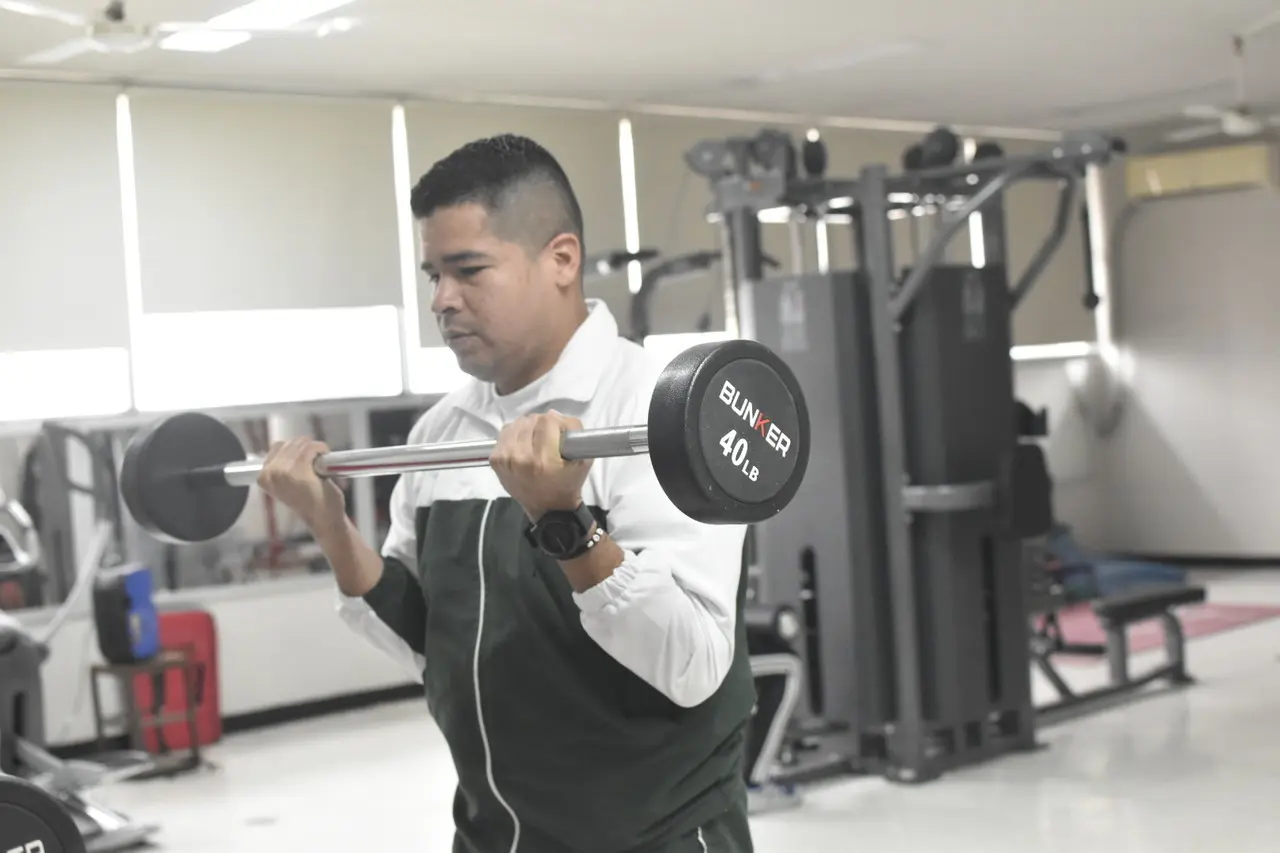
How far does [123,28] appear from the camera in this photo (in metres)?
4.99

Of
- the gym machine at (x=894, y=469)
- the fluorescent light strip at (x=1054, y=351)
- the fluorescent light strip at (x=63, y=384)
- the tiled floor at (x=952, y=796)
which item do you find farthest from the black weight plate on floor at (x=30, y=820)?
the fluorescent light strip at (x=1054, y=351)

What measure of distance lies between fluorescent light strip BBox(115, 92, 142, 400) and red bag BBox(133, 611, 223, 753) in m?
1.05

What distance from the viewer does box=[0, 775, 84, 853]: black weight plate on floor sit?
1.23 meters

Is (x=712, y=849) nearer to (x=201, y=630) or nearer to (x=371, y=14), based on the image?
(x=371, y=14)

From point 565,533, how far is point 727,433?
0.22 meters

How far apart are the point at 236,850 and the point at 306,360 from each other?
2.89 metres

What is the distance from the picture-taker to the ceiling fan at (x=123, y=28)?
4.95 meters

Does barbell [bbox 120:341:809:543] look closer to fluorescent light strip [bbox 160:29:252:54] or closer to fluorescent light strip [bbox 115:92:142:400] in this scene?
fluorescent light strip [bbox 160:29:252:54]

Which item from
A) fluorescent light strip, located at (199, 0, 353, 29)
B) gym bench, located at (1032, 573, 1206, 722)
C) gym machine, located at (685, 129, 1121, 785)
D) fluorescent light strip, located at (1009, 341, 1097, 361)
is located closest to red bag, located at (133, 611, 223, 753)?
fluorescent light strip, located at (199, 0, 353, 29)

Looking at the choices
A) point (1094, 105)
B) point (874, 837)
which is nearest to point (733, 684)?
point (874, 837)

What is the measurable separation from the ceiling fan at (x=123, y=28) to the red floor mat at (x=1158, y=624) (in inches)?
184

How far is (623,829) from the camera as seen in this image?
1617mm

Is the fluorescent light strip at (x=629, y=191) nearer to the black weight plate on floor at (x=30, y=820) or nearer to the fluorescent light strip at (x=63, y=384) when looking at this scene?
the fluorescent light strip at (x=63, y=384)

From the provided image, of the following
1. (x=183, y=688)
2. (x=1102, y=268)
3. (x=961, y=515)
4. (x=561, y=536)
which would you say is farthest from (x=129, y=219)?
(x=1102, y=268)
